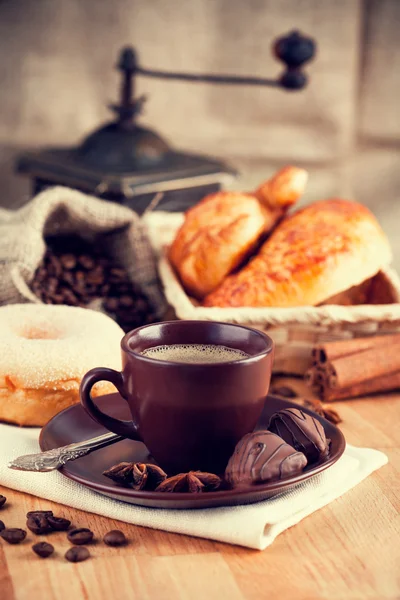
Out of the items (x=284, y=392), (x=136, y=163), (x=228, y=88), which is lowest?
(x=284, y=392)

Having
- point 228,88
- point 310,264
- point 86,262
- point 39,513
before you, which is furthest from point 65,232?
point 228,88

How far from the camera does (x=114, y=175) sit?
1.86 metres

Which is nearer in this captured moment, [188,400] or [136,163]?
[188,400]

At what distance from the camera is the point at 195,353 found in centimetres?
97

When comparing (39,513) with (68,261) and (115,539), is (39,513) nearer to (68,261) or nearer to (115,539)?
(115,539)

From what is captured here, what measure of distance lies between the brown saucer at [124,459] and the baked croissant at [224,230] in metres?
0.45

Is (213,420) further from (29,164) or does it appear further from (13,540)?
(29,164)

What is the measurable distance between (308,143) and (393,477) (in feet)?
6.77

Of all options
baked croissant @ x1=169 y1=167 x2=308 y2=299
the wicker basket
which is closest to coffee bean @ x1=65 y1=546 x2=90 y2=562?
the wicker basket

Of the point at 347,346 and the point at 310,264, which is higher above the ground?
the point at 310,264

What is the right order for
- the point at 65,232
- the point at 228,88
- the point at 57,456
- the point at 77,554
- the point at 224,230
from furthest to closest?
the point at 228,88
the point at 65,232
the point at 224,230
the point at 57,456
the point at 77,554

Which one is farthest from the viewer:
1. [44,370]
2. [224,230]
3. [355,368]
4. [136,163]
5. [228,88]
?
[228,88]

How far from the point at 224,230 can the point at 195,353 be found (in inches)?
23.5

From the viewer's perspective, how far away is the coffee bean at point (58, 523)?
87cm
